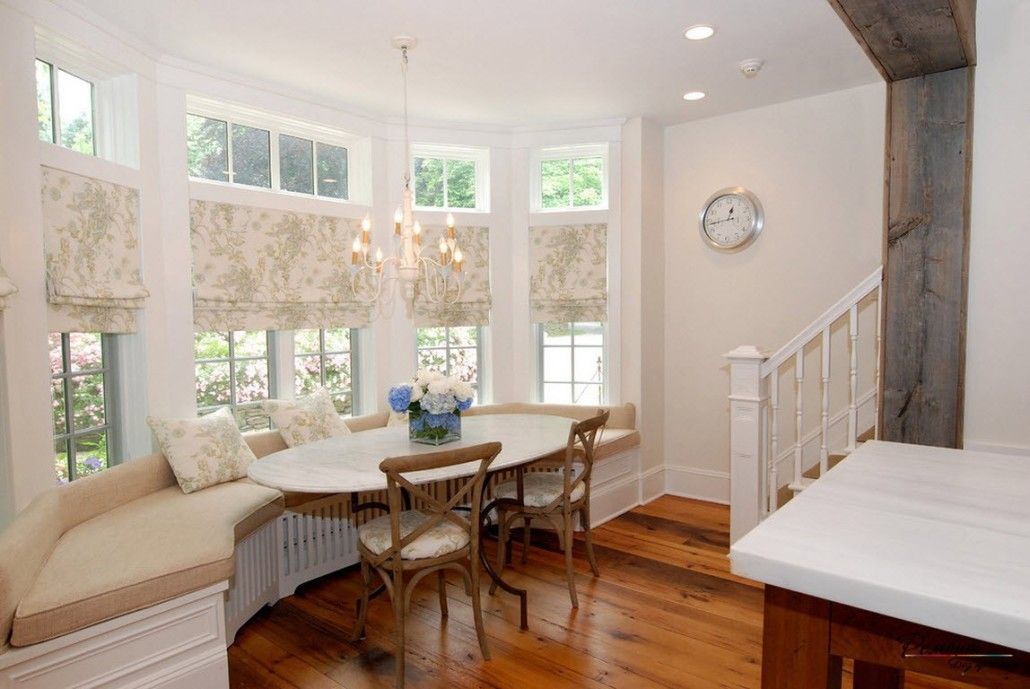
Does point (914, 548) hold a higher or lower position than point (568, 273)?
lower

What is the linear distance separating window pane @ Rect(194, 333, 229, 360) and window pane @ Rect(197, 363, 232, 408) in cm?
6

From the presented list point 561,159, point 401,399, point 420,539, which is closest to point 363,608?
point 420,539

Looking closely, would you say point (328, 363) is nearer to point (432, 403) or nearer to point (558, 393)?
point (432, 403)

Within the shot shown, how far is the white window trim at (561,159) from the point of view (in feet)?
14.9

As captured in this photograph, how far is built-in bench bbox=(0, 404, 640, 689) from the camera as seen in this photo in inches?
72.9

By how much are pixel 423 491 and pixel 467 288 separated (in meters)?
2.31

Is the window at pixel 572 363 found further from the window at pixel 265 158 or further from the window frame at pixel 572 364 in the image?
the window at pixel 265 158

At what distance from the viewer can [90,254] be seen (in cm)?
272

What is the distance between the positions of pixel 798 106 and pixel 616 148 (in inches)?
48.8

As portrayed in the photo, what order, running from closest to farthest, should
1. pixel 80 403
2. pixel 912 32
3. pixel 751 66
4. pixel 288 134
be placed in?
pixel 912 32
pixel 80 403
pixel 751 66
pixel 288 134

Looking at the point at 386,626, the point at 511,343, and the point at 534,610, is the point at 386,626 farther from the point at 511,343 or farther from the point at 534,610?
the point at 511,343

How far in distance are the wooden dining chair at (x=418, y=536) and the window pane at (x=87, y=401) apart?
1.50 m

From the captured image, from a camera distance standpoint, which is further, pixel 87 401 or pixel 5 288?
pixel 87 401

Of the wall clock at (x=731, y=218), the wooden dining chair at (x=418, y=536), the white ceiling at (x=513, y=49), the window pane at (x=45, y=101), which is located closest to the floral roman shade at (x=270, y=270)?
the window pane at (x=45, y=101)
